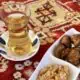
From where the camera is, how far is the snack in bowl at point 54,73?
0.62 meters

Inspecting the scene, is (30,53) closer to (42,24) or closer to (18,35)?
(18,35)

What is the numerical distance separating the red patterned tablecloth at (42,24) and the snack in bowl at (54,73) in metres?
0.06

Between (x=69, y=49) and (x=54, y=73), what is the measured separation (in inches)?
3.7

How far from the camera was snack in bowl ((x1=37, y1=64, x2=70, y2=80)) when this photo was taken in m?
0.62

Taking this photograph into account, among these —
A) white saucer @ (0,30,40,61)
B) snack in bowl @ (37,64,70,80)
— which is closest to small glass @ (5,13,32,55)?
white saucer @ (0,30,40,61)

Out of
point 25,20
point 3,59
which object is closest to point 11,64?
point 3,59

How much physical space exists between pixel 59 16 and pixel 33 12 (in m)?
0.10

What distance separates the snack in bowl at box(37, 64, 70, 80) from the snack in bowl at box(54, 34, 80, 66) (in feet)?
0.12

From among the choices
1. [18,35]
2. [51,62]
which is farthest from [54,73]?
[18,35]

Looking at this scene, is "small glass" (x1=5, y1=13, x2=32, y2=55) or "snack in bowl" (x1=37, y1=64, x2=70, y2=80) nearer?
"snack in bowl" (x1=37, y1=64, x2=70, y2=80)

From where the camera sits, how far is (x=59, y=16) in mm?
900

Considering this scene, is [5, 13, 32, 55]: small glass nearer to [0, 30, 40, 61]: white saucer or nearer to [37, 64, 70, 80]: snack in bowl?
[0, 30, 40, 61]: white saucer

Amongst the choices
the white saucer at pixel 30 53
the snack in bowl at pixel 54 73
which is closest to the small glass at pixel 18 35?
the white saucer at pixel 30 53

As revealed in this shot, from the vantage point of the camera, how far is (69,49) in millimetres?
680
